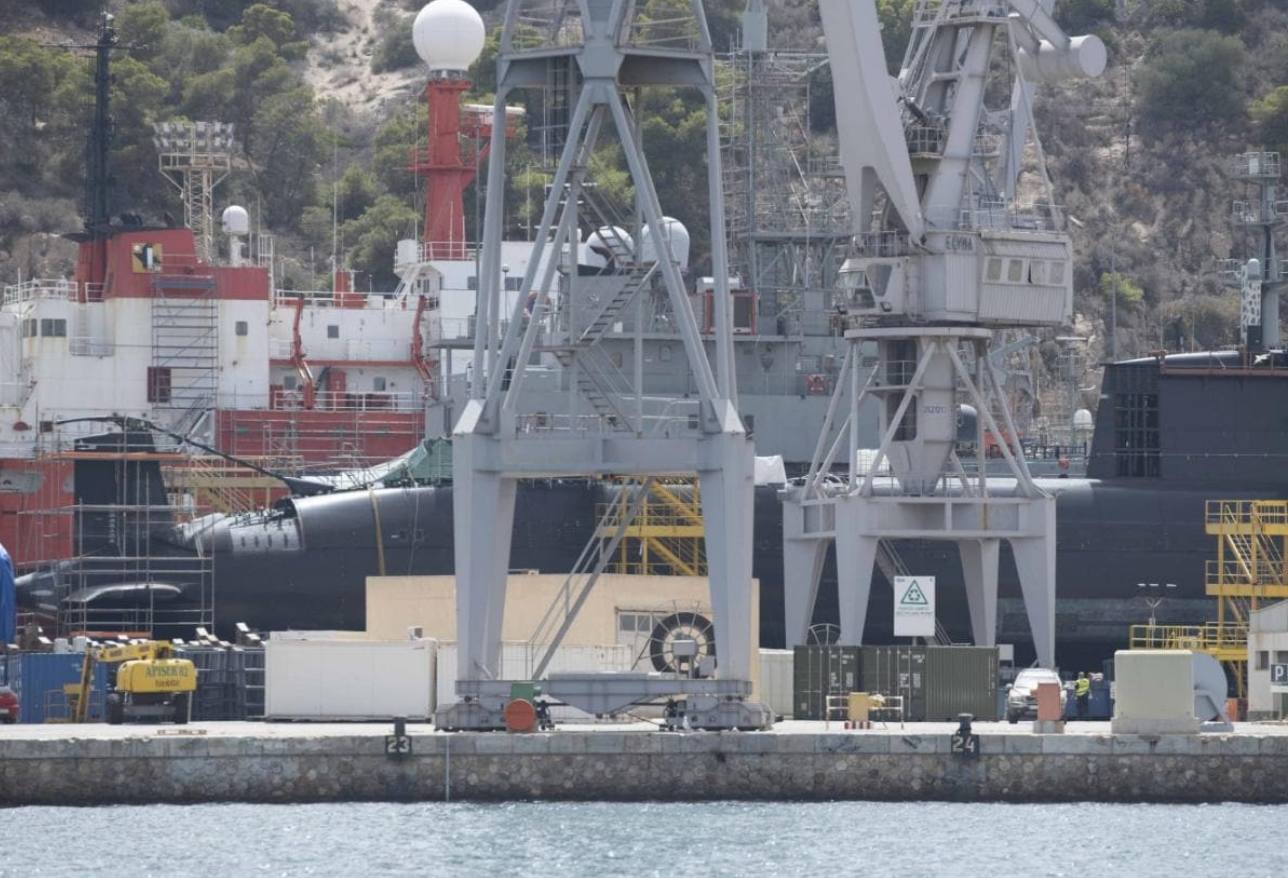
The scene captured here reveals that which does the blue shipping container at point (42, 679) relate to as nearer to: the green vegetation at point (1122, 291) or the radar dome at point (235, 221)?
the radar dome at point (235, 221)

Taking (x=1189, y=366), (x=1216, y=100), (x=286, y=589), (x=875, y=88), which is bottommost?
(x=286, y=589)

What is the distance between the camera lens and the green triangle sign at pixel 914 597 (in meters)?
62.2

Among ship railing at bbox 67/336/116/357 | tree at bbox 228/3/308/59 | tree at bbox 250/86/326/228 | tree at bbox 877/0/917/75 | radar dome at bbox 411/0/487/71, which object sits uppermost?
tree at bbox 228/3/308/59

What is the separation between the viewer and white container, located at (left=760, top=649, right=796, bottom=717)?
201 ft

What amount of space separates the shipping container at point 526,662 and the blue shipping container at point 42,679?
638 centimetres

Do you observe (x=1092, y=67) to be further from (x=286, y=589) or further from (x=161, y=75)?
(x=161, y=75)

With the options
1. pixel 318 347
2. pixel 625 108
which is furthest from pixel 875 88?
pixel 318 347

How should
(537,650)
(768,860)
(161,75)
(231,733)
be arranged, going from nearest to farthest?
(768,860) → (231,733) → (537,650) → (161,75)

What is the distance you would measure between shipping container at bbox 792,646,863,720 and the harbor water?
6365mm

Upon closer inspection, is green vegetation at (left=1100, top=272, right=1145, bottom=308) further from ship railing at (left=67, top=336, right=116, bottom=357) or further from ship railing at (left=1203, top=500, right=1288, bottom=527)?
ship railing at (left=1203, top=500, right=1288, bottom=527)

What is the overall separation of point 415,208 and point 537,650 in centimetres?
7328

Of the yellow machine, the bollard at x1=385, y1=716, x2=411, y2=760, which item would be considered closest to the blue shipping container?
the yellow machine

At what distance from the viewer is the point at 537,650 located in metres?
59.7

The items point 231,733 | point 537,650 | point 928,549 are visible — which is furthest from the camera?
point 928,549
